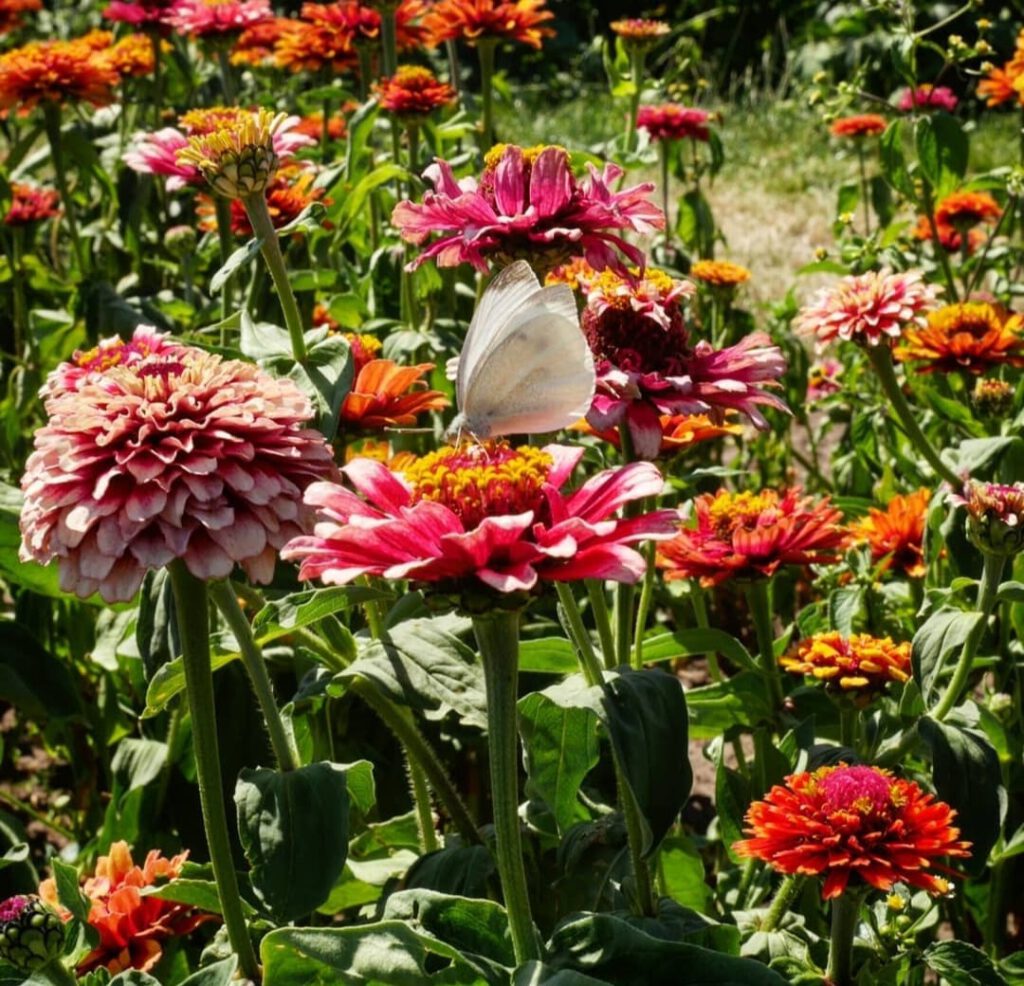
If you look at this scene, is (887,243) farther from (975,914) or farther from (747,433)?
(975,914)

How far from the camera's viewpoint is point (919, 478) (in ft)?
7.50

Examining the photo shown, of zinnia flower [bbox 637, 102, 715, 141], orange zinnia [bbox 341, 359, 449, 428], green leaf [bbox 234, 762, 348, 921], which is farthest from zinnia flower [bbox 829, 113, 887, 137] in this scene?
green leaf [bbox 234, 762, 348, 921]

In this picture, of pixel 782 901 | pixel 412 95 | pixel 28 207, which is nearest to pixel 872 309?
pixel 782 901

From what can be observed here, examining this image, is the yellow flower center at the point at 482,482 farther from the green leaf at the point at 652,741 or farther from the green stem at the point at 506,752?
the green leaf at the point at 652,741

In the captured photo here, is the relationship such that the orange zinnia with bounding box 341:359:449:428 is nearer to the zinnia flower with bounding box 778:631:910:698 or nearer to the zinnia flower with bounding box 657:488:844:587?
the zinnia flower with bounding box 657:488:844:587

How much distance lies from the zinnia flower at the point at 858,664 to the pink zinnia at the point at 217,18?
1874mm

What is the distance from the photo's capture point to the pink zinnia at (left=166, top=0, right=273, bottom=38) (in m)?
2.90

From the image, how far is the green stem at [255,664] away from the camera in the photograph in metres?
1.28

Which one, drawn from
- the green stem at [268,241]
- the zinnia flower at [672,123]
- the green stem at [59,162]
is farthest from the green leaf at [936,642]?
the zinnia flower at [672,123]

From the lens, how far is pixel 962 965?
1.36 meters

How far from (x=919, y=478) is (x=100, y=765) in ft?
4.59

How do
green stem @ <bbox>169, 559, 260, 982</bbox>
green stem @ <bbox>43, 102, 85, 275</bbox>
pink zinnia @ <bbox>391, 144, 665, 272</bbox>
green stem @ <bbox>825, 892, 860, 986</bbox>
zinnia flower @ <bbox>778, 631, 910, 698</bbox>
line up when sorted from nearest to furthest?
green stem @ <bbox>169, 559, 260, 982</bbox> < green stem @ <bbox>825, 892, 860, 986</bbox> < pink zinnia @ <bbox>391, 144, 665, 272</bbox> < zinnia flower @ <bbox>778, 631, 910, 698</bbox> < green stem @ <bbox>43, 102, 85, 275</bbox>

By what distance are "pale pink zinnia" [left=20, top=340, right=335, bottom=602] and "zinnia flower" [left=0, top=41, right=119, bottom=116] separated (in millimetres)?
1764

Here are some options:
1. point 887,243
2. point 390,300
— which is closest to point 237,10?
point 390,300
